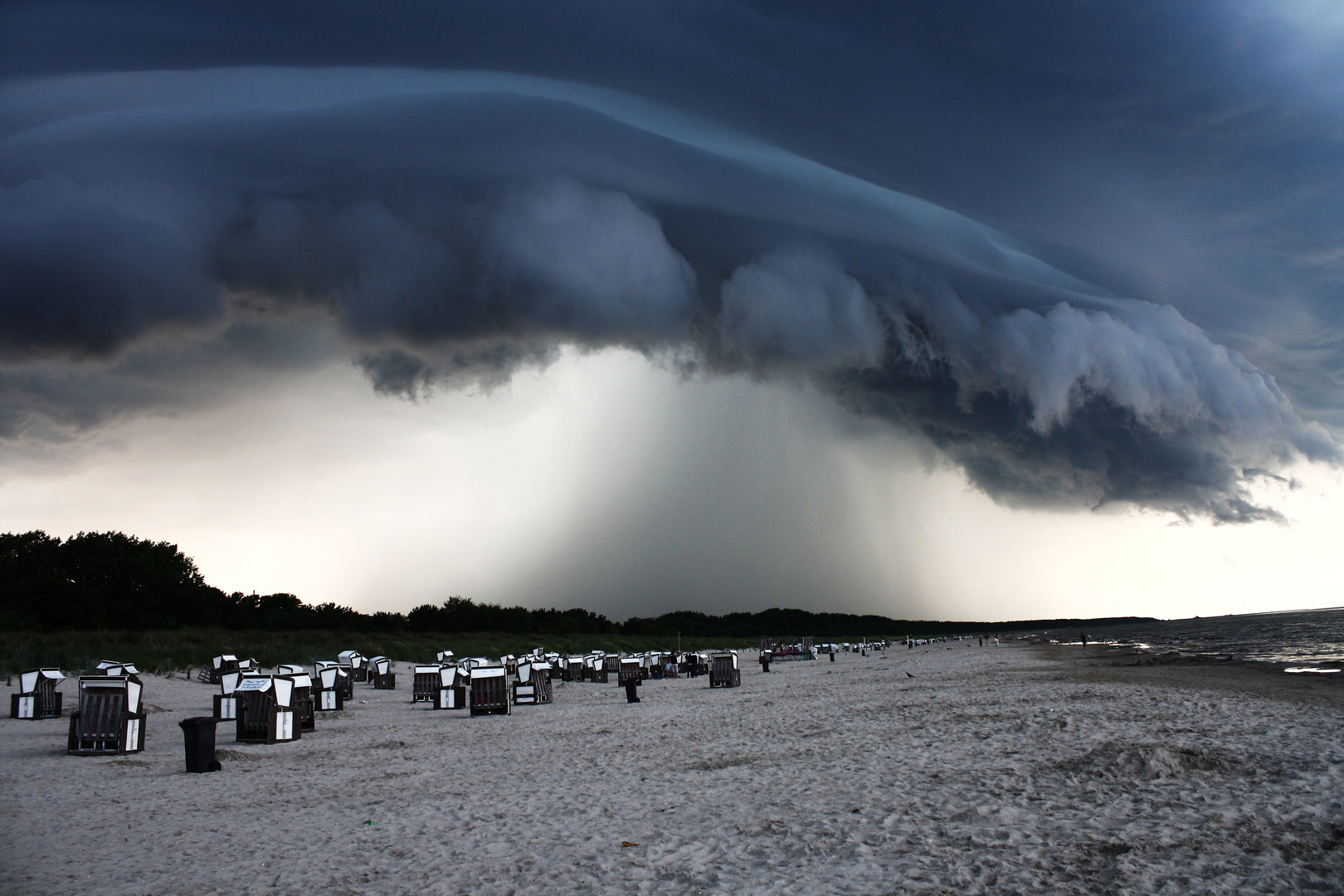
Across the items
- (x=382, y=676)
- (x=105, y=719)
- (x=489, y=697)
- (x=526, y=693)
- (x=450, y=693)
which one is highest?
(x=105, y=719)

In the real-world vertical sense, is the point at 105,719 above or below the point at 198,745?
above

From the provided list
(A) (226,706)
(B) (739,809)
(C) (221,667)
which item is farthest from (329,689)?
(B) (739,809)

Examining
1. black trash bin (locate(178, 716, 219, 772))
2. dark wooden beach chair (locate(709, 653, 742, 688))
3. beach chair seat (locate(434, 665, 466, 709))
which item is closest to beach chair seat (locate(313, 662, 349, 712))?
beach chair seat (locate(434, 665, 466, 709))

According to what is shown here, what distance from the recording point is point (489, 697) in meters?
24.5

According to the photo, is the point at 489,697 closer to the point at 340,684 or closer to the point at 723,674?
the point at 340,684

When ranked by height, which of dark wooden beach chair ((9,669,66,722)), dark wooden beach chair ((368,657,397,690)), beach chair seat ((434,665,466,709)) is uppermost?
dark wooden beach chair ((9,669,66,722))

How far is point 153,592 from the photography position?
71250 mm

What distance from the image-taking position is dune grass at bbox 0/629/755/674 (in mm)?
34719

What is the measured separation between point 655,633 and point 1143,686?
124774 mm

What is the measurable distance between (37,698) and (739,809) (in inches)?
862

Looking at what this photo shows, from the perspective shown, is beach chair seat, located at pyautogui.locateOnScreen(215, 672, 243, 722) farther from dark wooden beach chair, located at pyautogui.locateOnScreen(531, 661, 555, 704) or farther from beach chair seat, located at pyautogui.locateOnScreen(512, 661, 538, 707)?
dark wooden beach chair, located at pyautogui.locateOnScreen(531, 661, 555, 704)

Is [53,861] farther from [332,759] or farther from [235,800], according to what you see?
[332,759]

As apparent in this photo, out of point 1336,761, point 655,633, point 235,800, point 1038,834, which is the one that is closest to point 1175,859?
point 1038,834

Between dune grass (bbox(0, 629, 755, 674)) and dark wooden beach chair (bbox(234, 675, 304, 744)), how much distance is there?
19741 mm
